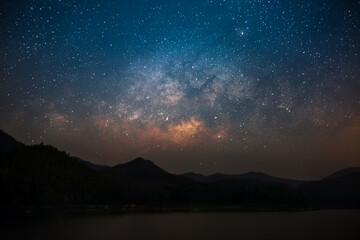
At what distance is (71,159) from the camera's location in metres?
124

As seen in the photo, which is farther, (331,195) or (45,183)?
(331,195)

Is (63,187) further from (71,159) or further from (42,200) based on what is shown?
(71,159)

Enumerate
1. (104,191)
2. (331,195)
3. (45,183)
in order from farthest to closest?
(331,195), (104,191), (45,183)

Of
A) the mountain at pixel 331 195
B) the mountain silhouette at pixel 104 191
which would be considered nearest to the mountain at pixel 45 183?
the mountain silhouette at pixel 104 191

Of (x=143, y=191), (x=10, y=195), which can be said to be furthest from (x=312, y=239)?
(x=143, y=191)

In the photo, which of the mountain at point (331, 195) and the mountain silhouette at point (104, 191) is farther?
the mountain at point (331, 195)

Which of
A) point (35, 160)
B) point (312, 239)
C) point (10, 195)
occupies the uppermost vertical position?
point (35, 160)

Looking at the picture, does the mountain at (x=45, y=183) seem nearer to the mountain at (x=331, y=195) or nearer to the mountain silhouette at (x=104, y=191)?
the mountain silhouette at (x=104, y=191)

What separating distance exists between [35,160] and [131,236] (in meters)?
82.2

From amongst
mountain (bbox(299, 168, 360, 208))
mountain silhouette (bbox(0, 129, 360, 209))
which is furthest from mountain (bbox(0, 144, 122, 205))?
mountain (bbox(299, 168, 360, 208))

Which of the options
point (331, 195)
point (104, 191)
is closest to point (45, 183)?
point (104, 191)

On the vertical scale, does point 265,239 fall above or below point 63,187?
below

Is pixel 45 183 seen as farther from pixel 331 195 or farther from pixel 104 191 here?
pixel 331 195

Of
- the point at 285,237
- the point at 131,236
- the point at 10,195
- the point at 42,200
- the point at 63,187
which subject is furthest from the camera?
the point at 63,187
